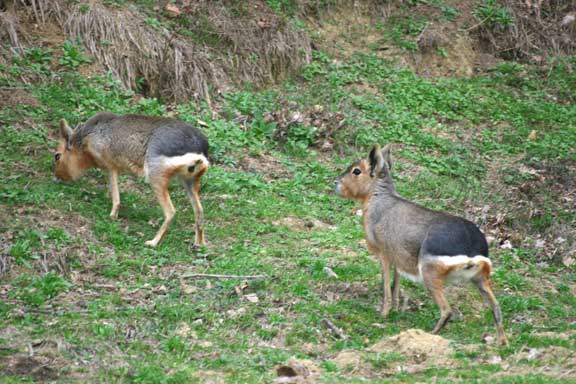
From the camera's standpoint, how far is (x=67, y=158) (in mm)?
11766

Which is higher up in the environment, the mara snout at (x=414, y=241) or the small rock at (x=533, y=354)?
the mara snout at (x=414, y=241)

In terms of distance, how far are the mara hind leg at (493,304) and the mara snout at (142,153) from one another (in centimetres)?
375

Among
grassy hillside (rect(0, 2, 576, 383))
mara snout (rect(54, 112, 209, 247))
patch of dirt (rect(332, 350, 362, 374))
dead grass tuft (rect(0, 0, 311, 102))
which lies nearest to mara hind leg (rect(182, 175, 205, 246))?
mara snout (rect(54, 112, 209, 247))

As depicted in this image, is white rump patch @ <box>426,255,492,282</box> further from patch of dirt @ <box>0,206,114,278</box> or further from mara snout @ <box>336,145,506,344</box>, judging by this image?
patch of dirt @ <box>0,206,114,278</box>

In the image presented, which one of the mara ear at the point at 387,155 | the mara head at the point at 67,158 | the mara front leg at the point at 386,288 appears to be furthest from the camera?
the mara head at the point at 67,158

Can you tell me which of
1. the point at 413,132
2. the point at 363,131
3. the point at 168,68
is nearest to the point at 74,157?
the point at 168,68

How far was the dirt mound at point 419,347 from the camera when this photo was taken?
8.20 metres

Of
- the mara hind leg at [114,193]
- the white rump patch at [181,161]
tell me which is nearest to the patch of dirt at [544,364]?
the white rump patch at [181,161]

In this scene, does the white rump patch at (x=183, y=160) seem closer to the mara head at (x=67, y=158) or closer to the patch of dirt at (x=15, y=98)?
the mara head at (x=67, y=158)

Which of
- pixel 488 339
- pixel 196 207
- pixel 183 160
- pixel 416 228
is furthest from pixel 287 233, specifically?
pixel 488 339

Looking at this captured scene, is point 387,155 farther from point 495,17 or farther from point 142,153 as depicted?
point 495,17

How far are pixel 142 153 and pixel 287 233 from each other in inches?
87.4

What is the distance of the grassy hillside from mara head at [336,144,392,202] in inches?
36.7

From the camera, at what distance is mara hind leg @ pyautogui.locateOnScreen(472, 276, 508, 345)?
876 centimetres
